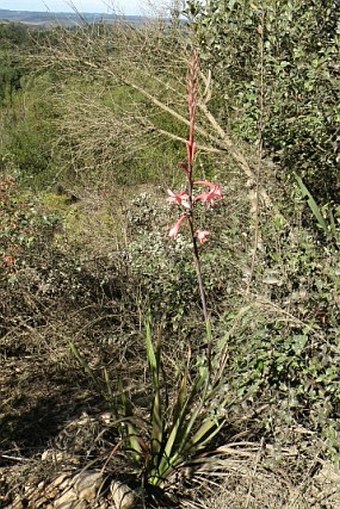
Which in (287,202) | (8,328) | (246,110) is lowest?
(8,328)

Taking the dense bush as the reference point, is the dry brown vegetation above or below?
below

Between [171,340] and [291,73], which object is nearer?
[291,73]

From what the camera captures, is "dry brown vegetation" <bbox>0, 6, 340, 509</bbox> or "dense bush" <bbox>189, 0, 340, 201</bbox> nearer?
"dry brown vegetation" <bbox>0, 6, 340, 509</bbox>

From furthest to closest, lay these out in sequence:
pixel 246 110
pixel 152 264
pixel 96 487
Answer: pixel 152 264, pixel 246 110, pixel 96 487

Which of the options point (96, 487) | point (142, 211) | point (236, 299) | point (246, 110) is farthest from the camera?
point (142, 211)

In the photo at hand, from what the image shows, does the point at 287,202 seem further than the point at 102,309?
No

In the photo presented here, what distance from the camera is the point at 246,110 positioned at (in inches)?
141

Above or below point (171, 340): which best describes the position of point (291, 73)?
above

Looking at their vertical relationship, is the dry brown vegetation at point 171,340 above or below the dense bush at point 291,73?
below

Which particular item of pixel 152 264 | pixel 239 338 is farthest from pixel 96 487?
pixel 152 264

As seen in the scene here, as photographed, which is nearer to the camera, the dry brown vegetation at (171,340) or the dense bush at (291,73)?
the dry brown vegetation at (171,340)

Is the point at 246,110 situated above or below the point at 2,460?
above

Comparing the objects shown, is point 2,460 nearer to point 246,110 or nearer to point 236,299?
point 236,299

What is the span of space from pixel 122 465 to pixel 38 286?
1.84 metres
